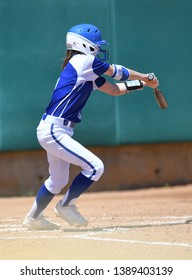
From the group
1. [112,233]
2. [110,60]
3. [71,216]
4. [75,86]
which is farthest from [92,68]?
[110,60]

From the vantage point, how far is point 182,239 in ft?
27.4

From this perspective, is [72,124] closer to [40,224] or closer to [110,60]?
[40,224]

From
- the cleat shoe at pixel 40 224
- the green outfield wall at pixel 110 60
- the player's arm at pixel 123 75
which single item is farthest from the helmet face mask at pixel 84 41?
the green outfield wall at pixel 110 60

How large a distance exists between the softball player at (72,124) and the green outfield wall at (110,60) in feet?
11.6

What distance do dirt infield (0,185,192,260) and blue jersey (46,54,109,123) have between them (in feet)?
3.74

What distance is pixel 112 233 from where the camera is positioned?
29.0ft

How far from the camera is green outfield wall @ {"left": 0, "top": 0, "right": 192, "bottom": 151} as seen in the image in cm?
1269

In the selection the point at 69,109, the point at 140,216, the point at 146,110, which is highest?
the point at 146,110

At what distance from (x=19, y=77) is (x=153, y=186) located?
2519 mm

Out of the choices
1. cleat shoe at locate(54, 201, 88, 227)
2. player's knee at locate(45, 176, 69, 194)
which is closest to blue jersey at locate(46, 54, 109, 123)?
player's knee at locate(45, 176, 69, 194)

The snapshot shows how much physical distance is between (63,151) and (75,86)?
0.62 metres

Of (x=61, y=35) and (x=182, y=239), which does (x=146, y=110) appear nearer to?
(x=61, y=35)

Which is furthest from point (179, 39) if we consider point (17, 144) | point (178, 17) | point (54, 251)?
point (54, 251)

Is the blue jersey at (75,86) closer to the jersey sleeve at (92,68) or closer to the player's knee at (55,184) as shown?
the jersey sleeve at (92,68)
